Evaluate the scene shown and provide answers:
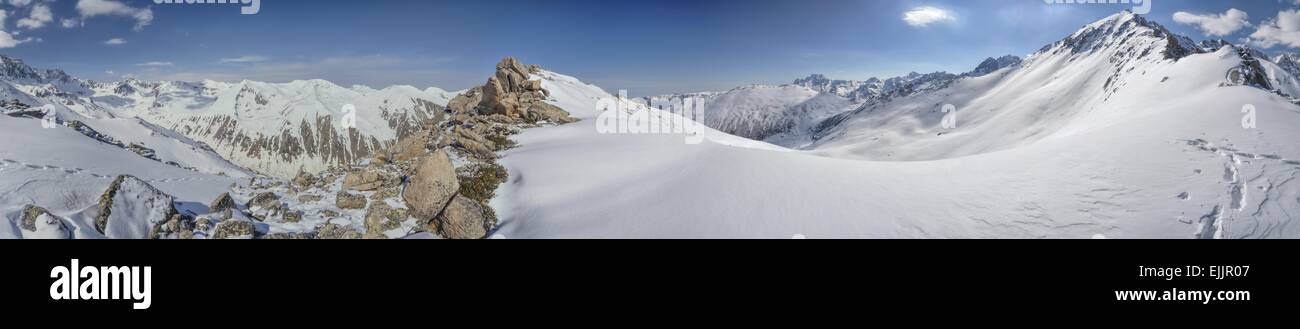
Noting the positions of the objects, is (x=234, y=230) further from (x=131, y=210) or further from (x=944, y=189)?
(x=944, y=189)

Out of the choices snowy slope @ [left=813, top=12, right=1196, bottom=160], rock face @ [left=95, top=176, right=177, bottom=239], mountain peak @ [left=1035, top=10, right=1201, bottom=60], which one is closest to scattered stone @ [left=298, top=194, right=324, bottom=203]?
rock face @ [left=95, top=176, right=177, bottom=239]

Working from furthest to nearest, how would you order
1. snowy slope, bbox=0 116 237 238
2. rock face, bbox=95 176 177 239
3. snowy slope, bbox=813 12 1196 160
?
snowy slope, bbox=813 12 1196 160, snowy slope, bbox=0 116 237 238, rock face, bbox=95 176 177 239

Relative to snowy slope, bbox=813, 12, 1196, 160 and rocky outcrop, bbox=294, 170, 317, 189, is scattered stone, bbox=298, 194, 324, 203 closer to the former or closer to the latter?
rocky outcrop, bbox=294, 170, 317, 189

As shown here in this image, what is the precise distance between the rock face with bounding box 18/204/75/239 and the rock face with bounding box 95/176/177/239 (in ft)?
2.48

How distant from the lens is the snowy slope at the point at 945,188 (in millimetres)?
11828

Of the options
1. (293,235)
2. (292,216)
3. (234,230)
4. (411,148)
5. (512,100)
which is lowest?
(293,235)

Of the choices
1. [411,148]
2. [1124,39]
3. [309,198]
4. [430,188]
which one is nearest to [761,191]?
[430,188]

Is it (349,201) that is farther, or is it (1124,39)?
(1124,39)

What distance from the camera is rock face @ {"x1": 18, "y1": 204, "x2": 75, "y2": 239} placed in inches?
454

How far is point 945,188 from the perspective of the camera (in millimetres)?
14375

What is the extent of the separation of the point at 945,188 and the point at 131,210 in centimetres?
2456

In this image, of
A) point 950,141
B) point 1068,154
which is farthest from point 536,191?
point 950,141

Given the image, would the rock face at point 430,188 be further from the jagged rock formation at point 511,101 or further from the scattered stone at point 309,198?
the jagged rock formation at point 511,101
